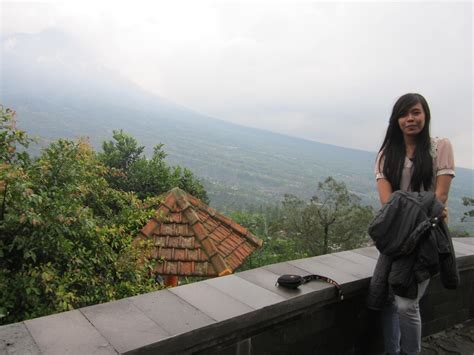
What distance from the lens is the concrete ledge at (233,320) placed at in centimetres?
165

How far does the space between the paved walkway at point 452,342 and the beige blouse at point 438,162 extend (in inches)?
57.4

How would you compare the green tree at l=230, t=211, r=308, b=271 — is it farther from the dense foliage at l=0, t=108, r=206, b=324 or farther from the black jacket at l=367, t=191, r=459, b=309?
the black jacket at l=367, t=191, r=459, b=309

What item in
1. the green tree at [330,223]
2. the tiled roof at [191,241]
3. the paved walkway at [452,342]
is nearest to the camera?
the paved walkway at [452,342]

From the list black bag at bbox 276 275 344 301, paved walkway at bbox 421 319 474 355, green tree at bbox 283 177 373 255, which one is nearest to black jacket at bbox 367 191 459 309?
black bag at bbox 276 275 344 301

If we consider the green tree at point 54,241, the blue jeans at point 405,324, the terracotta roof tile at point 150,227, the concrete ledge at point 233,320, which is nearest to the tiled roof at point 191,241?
the terracotta roof tile at point 150,227

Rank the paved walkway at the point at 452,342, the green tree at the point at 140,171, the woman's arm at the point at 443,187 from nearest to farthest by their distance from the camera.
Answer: the woman's arm at the point at 443,187, the paved walkway at the point at 452,342, the green tree at the point at 140,171

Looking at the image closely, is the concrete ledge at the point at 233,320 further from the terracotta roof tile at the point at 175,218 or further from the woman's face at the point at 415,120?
the terracotta roof tile at the point at 175,218

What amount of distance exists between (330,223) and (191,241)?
1338 centimetres

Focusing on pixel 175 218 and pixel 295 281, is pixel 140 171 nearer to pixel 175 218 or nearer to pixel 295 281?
pixel 175 218

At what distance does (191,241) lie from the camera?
611 cm

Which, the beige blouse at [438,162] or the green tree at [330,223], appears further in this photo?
Answer: the green tree at [330,223]

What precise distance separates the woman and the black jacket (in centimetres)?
12

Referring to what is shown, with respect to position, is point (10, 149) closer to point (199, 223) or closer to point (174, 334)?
point (174, 334)

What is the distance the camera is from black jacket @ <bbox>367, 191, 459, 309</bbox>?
2.13 meters
